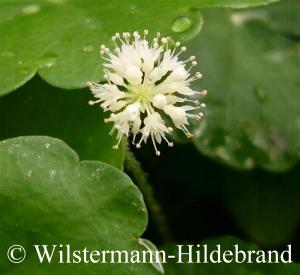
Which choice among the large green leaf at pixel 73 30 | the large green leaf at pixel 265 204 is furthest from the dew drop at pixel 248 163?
the large green leaf at pixel 73 30

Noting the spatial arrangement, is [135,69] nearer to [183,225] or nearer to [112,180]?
[112,180]

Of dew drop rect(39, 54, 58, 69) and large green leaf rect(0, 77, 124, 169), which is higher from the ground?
dew drop rect(39, 54, 58, 69)

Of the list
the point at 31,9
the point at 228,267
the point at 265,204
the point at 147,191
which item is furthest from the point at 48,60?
the point at 265,204

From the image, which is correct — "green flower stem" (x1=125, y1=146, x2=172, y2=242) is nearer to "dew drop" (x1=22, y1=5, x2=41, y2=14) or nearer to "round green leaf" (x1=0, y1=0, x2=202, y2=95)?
"round green leaf" (x1=0, y1=0, x2=202, y2=95)

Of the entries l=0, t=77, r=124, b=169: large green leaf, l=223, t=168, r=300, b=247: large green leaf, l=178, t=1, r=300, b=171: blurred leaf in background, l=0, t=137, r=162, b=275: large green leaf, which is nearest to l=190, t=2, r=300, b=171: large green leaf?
l=178, t=1, r=300, b=171: blurred leaf in background

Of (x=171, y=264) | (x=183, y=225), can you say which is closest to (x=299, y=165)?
(x=183, y=225)

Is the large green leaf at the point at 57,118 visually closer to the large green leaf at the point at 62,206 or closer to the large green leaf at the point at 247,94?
the large green leaf at the point at 62,206
